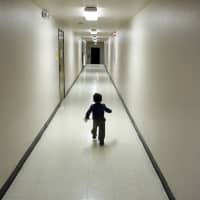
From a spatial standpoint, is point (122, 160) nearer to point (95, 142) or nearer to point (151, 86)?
point (95, 142)

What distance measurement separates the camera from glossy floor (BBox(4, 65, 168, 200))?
2.87m

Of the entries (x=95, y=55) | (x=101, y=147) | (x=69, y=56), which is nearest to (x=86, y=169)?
(x=101, y=147)

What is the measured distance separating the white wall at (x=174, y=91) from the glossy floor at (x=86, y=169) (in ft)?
1.02

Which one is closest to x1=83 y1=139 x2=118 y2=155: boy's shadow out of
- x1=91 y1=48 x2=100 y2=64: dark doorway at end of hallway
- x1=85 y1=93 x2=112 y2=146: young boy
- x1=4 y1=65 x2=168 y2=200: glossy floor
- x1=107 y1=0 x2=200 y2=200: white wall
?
x1=4 y1=65 x2=168 y2=200: glossy floor

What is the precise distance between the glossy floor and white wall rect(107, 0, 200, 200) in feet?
1.02

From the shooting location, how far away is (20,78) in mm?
3486

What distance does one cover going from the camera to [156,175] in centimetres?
332

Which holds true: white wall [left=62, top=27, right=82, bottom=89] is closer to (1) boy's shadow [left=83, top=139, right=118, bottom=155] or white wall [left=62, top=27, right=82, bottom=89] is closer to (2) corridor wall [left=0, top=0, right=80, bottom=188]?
(2) corridor wall [left=0, top=0, right=80, bottom=188]

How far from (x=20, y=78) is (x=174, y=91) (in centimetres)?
208

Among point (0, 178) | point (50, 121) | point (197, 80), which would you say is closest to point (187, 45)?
point (197, 80)

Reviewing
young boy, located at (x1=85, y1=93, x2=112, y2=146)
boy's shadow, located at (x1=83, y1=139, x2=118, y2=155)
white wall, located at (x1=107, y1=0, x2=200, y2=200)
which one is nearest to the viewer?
white wall, located at (x1=107, y1=0, x2=200, y2=200)

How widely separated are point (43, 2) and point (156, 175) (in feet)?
10.9

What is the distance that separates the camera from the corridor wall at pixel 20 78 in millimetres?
2844

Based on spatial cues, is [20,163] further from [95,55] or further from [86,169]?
[95,55]
